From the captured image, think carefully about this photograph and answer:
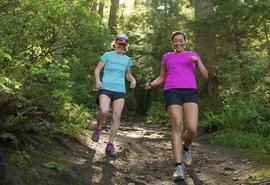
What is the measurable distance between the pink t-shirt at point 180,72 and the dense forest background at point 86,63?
1473 mm

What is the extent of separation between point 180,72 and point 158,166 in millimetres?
1798

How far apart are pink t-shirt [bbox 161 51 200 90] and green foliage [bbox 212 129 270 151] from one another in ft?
11.9

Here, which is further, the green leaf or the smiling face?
the smiling face

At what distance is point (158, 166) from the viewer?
754 centimetres

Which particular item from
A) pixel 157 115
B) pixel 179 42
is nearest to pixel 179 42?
pixel 179 42

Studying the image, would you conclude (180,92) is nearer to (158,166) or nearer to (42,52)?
(158,166)

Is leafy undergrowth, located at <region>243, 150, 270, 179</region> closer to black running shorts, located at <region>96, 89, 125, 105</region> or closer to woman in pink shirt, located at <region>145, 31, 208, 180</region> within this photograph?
woman in pink shirt, located at <region>145, 31, 208, 180</region>

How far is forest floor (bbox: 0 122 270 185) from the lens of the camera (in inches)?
208

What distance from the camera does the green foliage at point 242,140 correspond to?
968cm

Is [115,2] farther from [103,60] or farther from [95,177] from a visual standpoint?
[95,177]

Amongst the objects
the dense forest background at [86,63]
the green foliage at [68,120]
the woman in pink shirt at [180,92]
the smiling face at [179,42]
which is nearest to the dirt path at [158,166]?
the green foliage at [68,120]

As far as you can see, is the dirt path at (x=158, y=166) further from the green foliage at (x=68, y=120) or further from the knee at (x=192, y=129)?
the knee at (x=192, y=129)

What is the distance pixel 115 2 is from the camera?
30172 mm

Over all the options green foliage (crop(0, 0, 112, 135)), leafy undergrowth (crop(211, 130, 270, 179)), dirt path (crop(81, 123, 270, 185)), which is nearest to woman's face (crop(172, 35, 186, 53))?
green foliage (crop(0, 0, 112, 135))
